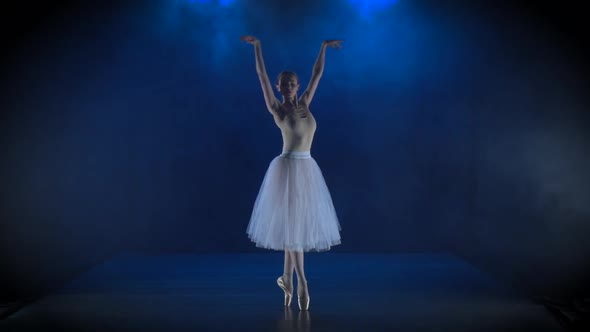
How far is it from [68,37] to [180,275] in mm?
2555

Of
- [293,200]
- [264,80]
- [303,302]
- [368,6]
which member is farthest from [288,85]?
[368,6]

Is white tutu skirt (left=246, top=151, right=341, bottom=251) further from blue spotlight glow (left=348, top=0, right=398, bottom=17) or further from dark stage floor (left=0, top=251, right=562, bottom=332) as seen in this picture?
blue spotlight glow (left=348, top=0, right=398, bottom=17)

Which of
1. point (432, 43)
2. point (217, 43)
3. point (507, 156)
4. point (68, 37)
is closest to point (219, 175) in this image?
point (217, 43)

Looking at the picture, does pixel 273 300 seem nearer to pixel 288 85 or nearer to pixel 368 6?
pixel 288 85

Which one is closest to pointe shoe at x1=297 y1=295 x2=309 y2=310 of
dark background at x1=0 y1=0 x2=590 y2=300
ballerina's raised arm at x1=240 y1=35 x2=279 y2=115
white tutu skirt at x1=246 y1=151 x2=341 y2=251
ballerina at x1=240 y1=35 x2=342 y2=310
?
ballerina at x1=240 y1=35 x2=342 y2=310

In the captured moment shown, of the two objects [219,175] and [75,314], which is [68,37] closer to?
[219,175]

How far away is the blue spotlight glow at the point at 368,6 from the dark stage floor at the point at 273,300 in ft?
7.41

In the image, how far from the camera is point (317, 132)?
20.8ft

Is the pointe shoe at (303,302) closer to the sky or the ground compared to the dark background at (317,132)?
closer to the ground

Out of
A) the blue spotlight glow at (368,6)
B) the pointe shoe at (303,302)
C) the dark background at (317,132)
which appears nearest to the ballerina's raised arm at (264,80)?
the pointe shoe at (303,302)

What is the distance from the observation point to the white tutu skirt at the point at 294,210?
382cm

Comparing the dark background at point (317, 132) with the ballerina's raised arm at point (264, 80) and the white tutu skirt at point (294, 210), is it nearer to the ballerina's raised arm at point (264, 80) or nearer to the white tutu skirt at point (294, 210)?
the ballerina's raised arm at point (264, 80)

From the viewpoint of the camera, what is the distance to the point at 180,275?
5066 millimetres

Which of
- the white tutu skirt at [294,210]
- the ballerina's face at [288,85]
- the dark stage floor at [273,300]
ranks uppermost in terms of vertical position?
the ballerina's face at [288,85]
